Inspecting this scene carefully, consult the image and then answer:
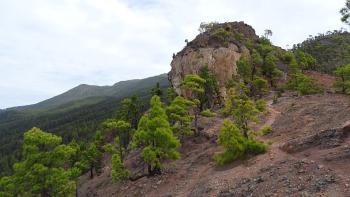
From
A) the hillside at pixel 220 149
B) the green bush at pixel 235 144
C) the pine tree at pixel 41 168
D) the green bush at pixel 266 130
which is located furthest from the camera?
the green bush at pixel 266 130

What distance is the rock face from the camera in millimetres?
68688

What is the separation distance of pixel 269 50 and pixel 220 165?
5057 cm

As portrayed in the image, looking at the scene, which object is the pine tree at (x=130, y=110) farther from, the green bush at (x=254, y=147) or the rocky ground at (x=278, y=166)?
the green bush at (x=254, y=147)

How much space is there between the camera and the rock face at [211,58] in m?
68.7

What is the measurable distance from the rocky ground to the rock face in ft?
57.3

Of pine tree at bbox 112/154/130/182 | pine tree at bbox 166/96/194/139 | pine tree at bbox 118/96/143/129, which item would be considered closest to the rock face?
pine tree at bbox 118/96/143/129

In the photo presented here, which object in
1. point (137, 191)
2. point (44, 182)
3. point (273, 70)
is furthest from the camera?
point (273, 70)

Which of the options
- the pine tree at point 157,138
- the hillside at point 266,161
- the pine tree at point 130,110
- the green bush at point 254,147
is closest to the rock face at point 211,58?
the hillside at point 266,161

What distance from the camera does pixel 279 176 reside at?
87.7ft

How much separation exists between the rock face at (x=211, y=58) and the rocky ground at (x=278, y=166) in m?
17.5

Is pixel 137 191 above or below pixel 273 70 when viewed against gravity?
below

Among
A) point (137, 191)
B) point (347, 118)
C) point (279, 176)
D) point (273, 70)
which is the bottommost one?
point (137, 191)

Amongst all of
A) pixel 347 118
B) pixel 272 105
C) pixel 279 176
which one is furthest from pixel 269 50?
pixel 279 176

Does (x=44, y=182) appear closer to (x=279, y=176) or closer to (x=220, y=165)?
(x=220, y=165)
